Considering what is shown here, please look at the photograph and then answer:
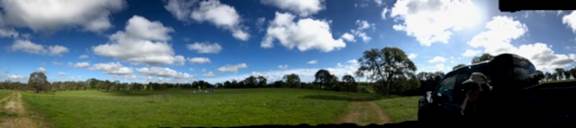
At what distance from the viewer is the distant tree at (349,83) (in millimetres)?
110356

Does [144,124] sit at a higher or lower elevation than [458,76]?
lower

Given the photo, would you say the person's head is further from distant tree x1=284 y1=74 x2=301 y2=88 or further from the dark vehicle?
distant tree x1=284 y1=74 x2=301 y2=88

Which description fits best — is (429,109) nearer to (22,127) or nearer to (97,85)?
(22,127)

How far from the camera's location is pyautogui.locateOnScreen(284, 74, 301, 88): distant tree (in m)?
144

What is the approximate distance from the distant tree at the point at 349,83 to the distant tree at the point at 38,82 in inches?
2766

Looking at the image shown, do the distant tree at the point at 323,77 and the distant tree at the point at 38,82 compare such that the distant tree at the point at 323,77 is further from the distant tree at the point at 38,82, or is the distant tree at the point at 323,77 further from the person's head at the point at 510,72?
the person's head at the point at 510,72

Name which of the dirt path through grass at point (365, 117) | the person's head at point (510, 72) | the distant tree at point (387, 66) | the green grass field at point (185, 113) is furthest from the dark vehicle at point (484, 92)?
the distant tree at point (387, 66)

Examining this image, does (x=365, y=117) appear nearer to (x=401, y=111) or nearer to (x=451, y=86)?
(x=401, y=111)

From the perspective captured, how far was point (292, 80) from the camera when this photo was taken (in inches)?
6107

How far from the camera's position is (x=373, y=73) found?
88.0 m

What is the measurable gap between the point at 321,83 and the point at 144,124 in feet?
399

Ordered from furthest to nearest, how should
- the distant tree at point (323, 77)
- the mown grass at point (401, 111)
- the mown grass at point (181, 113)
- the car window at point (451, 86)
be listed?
the distant tree at point (323, 77) → the mown grass at point (401, 111) → the mown grass at point (181, 113) → the car window at point (451, 86)

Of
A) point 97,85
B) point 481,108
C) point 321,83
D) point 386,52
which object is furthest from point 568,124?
point 97,85

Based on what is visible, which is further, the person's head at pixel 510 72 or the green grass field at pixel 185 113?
the green grass field at pixel 185 113
